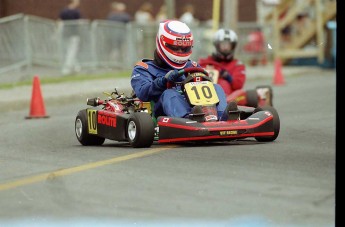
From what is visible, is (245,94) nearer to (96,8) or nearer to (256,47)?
(256,47)

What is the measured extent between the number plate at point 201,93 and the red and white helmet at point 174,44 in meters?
0.54

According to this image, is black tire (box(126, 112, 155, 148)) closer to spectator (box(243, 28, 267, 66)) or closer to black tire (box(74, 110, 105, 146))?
black tire (box(74, 110, 105, 146))

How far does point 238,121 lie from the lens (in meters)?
11.5

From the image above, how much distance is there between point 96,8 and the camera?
35281 mm

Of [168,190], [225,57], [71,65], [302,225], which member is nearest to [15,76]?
[71,65]

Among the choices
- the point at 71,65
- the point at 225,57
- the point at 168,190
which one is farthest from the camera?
the point at 71,65

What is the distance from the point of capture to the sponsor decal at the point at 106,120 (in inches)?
465

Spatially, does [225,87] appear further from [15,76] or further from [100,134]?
[15,76]

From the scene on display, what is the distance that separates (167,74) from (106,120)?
812 millimetres

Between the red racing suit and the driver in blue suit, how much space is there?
13.6 ft

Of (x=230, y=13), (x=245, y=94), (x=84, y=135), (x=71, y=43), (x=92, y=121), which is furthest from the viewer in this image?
(x=230, y=13)

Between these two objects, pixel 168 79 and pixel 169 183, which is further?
pixel 168 79

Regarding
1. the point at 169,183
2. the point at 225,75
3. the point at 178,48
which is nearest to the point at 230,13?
the point at 225,75

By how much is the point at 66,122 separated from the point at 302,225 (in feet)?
30.3
